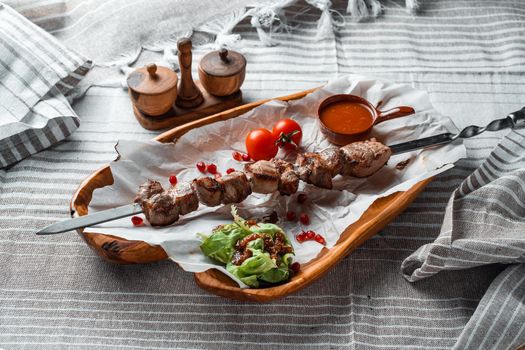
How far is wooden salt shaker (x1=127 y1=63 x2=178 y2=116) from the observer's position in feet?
9.95

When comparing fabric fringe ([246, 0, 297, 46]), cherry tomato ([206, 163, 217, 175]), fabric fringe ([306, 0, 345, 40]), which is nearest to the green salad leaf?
cherry tomato ([206, 163, 217, 175])

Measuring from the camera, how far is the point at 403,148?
2.83 meters

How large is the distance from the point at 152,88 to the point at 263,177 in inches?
34.4

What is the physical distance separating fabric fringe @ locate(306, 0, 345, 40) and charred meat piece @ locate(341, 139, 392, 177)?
4.56ft

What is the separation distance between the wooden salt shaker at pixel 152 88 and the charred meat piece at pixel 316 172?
88 centimetres

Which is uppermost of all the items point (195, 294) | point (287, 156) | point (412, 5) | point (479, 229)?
point (412, 5)

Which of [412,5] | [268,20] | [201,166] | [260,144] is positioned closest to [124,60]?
[268,20]

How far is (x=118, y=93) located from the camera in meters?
3.48

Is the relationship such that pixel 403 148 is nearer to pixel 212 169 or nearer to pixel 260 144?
pixel 260 144

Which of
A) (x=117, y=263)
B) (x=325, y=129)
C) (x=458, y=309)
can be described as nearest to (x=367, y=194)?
(x=325, y=129)

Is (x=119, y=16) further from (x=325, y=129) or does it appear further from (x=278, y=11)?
(x=325, y=129)

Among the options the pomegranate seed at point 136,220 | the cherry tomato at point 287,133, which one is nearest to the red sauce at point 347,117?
the cherry tomato at point 287,133

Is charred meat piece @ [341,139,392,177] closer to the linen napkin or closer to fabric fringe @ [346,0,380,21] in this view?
the linen napkin

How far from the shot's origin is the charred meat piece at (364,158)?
2.72 metres
